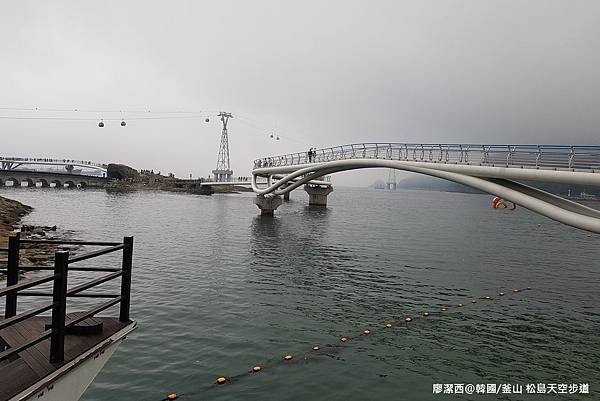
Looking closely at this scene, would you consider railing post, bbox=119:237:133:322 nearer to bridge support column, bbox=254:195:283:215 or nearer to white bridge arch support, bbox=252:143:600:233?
white bridge arch support, bbox=252:143:600:233

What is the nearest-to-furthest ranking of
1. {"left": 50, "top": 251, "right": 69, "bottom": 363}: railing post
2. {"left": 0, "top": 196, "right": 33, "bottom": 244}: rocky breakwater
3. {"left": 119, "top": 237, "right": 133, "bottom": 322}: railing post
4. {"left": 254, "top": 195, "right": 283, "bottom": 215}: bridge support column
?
{"left": 50, "top": 251, "right": 69, "bottom": 363}: railing post < {"left": 119, "top": 237, "right": 133, "bottom": 322}: railing post < {"left": 0, "top": 196, "right": 33, "bottom": 244}: rocky breakwater < {"left": 254, "top": 195, "right": 283, "bottom": 215}: bridge support column

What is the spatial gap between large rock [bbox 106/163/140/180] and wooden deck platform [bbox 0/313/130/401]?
15024 cm

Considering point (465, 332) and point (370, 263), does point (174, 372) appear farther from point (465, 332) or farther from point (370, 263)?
point (370, 263)

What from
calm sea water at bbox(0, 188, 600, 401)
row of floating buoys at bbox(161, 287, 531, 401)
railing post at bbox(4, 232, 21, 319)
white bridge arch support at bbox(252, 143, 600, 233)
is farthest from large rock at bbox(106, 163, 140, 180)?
railing post at bbox(4, 232, 21, 319)

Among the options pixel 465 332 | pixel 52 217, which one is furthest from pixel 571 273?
pixel 52 217

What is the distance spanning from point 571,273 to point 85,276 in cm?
2620

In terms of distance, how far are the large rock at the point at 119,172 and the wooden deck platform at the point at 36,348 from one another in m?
150

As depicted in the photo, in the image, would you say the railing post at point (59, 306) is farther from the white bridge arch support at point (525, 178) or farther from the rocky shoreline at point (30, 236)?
the white bridge arch support at point (525, 178)

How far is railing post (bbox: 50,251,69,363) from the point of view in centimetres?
422

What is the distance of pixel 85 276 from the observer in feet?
56.5

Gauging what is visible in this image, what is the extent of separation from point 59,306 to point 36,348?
0.93m

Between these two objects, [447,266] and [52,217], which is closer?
[447,266]

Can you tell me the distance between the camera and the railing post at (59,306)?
13.9ft

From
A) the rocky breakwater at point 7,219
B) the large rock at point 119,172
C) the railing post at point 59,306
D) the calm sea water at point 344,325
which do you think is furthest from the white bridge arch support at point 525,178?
the large rock at point 119,172
